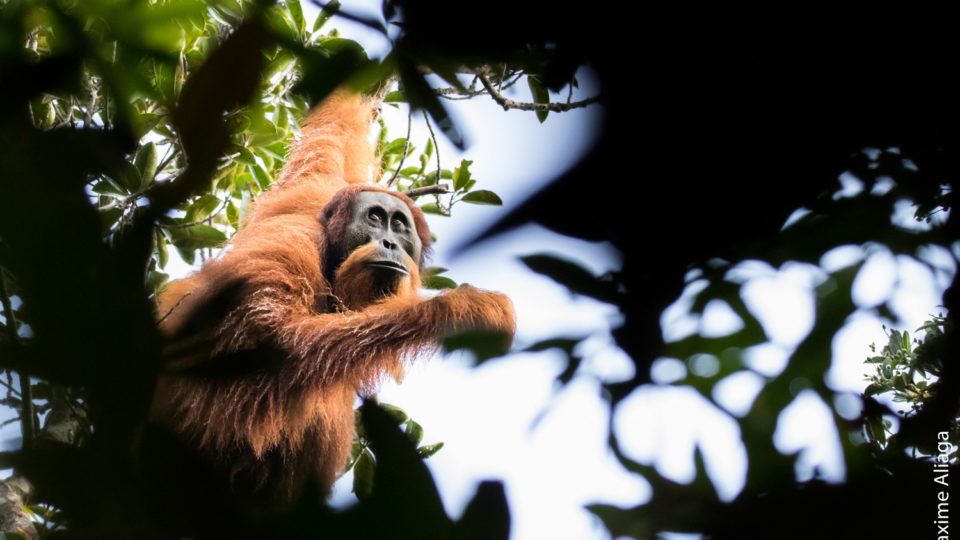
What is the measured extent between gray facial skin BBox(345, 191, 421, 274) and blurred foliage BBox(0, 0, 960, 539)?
320 cm

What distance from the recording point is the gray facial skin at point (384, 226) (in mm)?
4484

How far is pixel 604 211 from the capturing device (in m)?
1.02

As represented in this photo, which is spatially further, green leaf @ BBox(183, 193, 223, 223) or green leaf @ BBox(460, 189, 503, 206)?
green leaf @ BBox(460, 189, 503, 206)

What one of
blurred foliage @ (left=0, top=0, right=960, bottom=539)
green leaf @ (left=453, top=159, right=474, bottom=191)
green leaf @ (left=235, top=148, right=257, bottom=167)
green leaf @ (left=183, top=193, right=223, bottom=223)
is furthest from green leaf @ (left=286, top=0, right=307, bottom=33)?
blurred foliage @ (left=0, top=0, right=960, bottom=539)

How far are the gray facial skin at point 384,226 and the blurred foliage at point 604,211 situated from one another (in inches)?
126

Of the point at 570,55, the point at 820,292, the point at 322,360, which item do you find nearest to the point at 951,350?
the point at 820,292

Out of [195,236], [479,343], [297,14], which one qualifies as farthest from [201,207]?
[479,343]

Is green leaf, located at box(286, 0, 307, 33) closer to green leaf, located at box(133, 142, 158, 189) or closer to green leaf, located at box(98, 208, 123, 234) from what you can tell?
green leaf, located at box(133, 142, 158, 189)

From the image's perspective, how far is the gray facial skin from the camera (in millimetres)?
4484

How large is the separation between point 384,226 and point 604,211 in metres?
3.79

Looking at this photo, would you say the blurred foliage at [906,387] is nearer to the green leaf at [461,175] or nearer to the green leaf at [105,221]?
the green leaf at [105,221]

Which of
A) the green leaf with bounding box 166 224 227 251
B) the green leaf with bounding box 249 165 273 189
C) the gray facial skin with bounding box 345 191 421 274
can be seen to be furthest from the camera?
the green leaf with bounding box 249 165 273 189

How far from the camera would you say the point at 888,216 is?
4.30 feet

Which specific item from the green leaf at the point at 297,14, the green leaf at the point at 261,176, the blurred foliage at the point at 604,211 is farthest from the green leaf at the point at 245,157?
the blurred foliage at the point at 604,211
